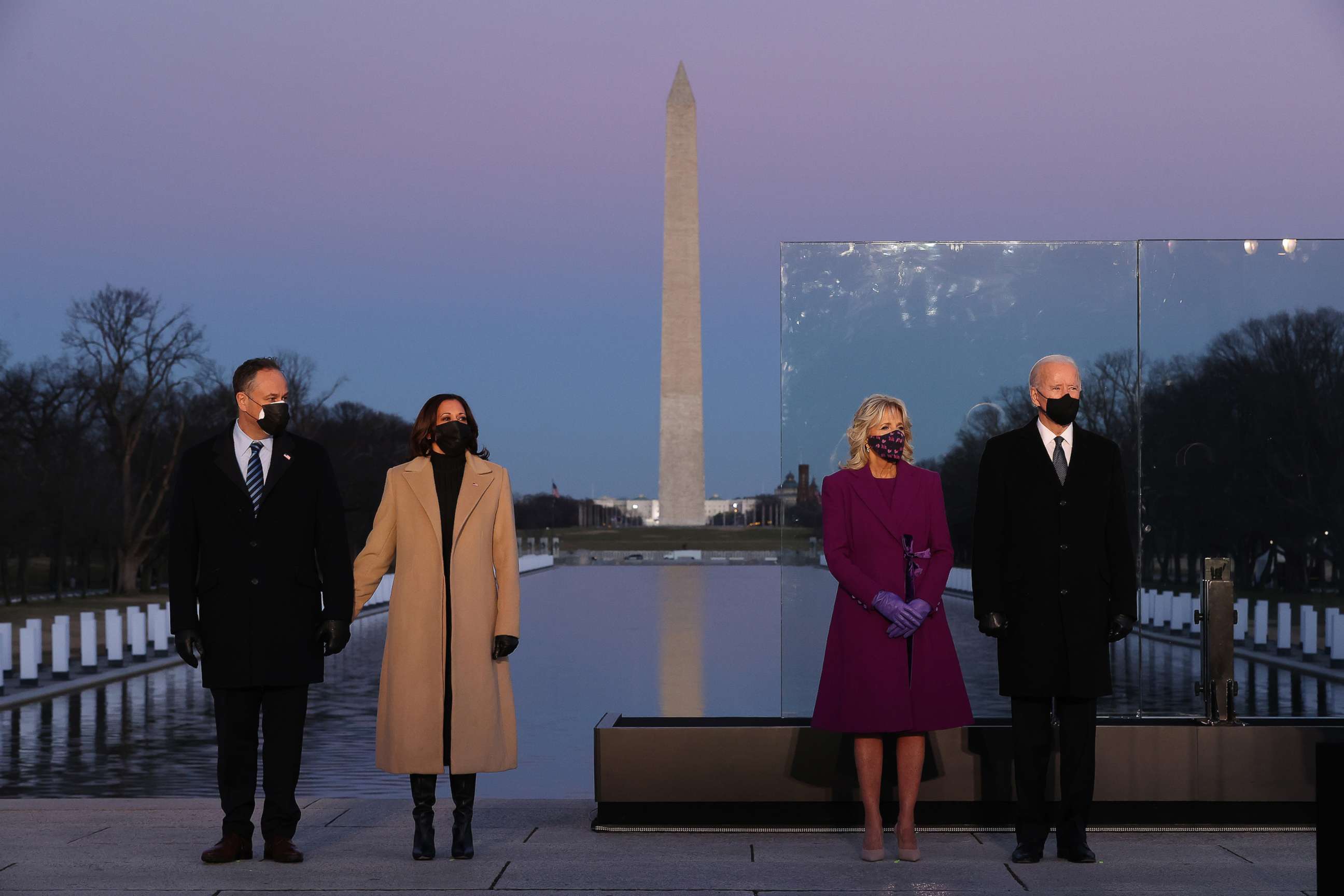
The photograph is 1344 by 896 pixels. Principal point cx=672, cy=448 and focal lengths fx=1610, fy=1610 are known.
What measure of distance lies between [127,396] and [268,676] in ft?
120

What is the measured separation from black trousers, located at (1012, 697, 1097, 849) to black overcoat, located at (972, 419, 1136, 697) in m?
0.10

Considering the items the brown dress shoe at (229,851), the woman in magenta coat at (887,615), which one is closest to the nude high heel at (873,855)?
the woman in magenta coat at (887,615)

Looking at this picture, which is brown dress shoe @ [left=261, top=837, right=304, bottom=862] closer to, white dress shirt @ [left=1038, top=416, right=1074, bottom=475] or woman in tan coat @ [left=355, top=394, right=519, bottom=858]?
woman in tan coat @ [left=355, top=394, right=519, bottom=858]

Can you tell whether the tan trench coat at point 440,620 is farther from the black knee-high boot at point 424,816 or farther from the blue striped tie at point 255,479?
the blue striped tie at point 255,479

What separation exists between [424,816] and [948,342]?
11.0ft

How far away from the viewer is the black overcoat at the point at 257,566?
568cm

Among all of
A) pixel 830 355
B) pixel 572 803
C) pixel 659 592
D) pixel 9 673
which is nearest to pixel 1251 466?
pixel 830 355

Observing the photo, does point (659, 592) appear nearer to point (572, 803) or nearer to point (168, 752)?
point (168, 752)

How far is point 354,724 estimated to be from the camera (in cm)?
1224

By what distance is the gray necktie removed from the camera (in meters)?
5.81

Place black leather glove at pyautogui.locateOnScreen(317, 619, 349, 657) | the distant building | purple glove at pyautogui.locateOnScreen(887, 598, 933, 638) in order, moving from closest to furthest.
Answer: purple glove at pyautogui.locateOnScreen(887, 598, 933, 638) → black leather glove at pyautogui.locateOnScreen(317, 619, 349, 657) → the distant building

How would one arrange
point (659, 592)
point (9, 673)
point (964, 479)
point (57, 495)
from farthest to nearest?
point (57, 495) < point (659, 592) < point (9, 673) < point (964, 479)

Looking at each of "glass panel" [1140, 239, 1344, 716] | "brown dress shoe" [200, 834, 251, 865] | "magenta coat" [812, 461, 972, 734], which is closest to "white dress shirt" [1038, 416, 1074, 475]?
"magenta coat" [812, 461, 972, 734]

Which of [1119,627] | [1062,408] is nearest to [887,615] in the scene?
[1119,627]
